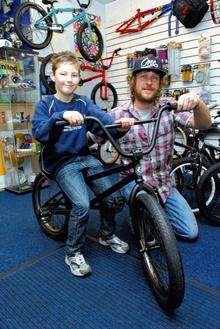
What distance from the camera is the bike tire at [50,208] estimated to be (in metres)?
2.36

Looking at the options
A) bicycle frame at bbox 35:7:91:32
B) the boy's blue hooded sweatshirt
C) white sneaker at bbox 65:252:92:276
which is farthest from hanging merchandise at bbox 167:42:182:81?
white sneaker at bbox 65:252:92:276

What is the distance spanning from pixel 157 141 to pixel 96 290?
1.18 metres

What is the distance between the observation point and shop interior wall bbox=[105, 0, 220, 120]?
12.9 ft

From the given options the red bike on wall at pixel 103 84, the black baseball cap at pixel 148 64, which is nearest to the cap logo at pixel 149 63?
the black baseball cap at pixel 148 64

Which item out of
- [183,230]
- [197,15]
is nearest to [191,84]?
[197,15]

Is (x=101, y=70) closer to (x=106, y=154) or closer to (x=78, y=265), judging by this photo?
(x=106, y=154)

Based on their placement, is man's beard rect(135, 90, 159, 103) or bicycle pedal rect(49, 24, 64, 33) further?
bicycle pedal rect(49, 24, 64, 33)

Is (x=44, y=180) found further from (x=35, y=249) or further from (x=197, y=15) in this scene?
(x=197, y=15)

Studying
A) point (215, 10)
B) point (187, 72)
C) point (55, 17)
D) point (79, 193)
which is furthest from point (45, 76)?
point (79, 193)

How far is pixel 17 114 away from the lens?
13.4ft

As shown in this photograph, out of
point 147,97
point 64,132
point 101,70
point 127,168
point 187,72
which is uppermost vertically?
point 101,70

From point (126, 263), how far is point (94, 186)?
1.92ft

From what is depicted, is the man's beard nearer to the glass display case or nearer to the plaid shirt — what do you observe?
the plaid shirt

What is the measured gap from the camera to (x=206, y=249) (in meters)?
2.26
